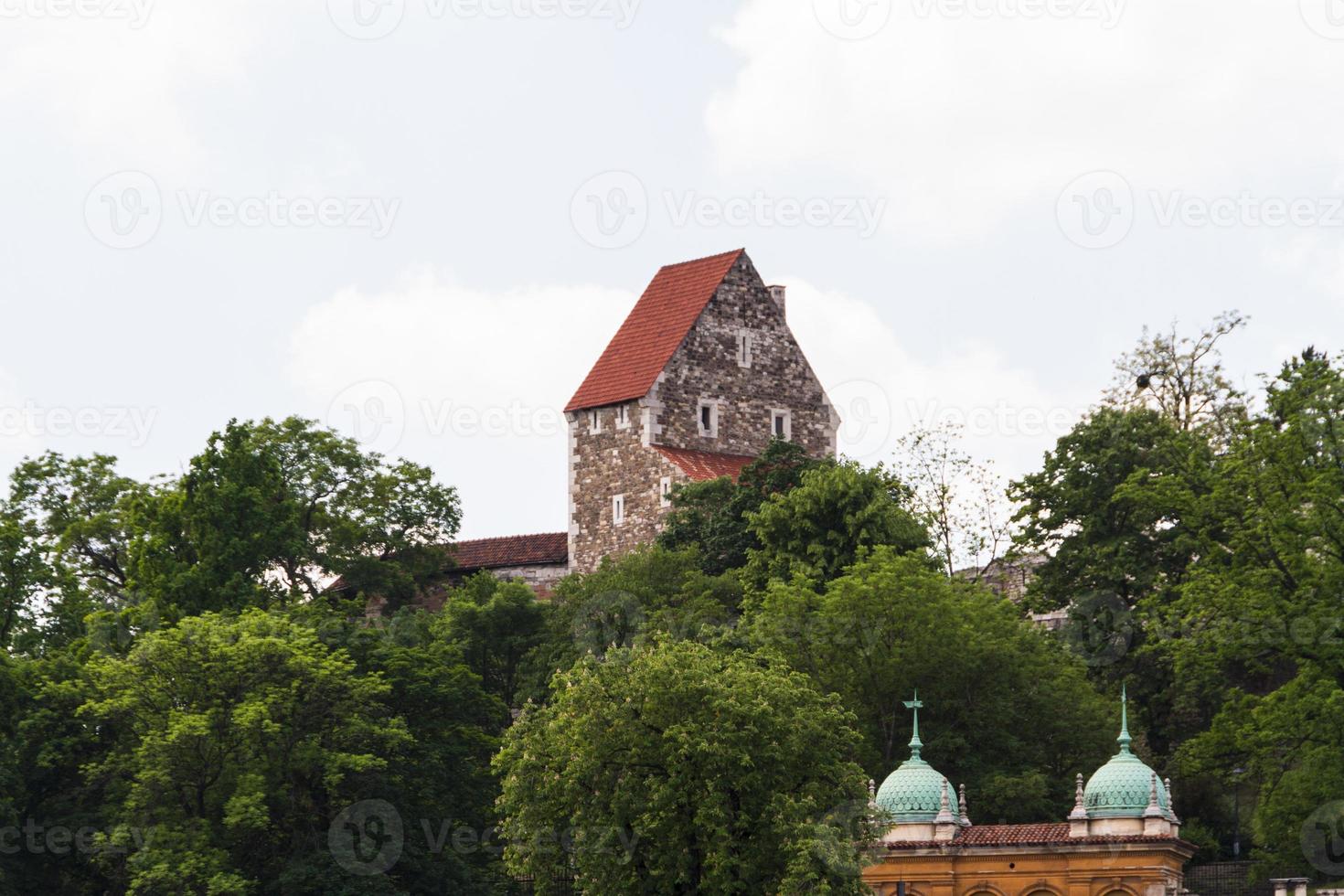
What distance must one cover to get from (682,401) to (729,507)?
10717 mm

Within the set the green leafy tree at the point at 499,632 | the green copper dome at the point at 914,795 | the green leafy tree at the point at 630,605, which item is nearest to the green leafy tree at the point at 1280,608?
the green copper dome at the point at 914,795

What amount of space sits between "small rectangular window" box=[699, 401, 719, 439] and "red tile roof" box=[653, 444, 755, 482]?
721 millimetres

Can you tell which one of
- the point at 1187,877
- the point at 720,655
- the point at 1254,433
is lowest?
the point at 1187,877

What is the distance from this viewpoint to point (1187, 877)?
236 feet

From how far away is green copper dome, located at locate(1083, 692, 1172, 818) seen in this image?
62.9 metres

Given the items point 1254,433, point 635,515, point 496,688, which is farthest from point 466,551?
point 1254,433

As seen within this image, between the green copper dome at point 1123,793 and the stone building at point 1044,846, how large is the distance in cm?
2

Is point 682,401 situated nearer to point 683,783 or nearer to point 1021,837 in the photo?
point 1021,837

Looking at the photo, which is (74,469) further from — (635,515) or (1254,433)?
(1254,433)

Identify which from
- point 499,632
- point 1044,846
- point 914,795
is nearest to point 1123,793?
point 1044,846

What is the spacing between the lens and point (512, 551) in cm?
10919

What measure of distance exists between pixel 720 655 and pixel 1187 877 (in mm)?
13842

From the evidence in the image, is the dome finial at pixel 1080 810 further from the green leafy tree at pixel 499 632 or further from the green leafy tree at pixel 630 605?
the green leafy tree at pixel 499 632

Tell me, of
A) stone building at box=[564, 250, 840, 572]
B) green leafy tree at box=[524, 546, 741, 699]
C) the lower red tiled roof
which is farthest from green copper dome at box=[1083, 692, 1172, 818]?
stone building at box=[564, 250, 840, 572]
